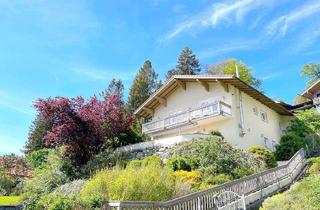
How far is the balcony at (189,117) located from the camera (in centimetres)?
2748

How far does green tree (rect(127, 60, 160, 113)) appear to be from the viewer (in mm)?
52062

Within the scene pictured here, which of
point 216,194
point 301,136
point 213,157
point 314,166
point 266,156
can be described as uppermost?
point 301,136

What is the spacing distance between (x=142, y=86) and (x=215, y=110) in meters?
→ 26.8

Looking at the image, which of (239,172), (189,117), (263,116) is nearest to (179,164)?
(239,172)

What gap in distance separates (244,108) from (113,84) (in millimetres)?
30229

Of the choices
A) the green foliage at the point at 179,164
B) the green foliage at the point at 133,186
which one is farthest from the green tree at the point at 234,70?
the green foliage at the point at 133,186

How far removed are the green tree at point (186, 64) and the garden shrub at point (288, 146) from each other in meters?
27.2

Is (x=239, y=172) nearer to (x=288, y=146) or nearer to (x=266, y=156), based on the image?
(x=266, y=156)

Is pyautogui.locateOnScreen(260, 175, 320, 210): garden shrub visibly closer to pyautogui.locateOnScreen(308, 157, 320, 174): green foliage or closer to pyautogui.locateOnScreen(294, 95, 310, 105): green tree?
pyautogui.locateOnScreen(308, 157, 320, 174): green foliage

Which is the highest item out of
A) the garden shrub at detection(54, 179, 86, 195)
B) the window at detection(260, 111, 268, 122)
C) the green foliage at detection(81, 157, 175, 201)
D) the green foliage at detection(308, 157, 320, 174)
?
the window at detection(260, 111, 268, 122)

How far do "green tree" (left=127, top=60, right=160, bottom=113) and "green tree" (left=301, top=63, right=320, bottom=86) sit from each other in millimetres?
21615

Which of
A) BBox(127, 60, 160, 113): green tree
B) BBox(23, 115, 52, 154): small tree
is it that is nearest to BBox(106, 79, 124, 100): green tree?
BBox(127, 60, 160, 113): green tree

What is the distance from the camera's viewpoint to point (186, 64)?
59375 mm

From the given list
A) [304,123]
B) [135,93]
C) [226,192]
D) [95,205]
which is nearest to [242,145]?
[304,123]
